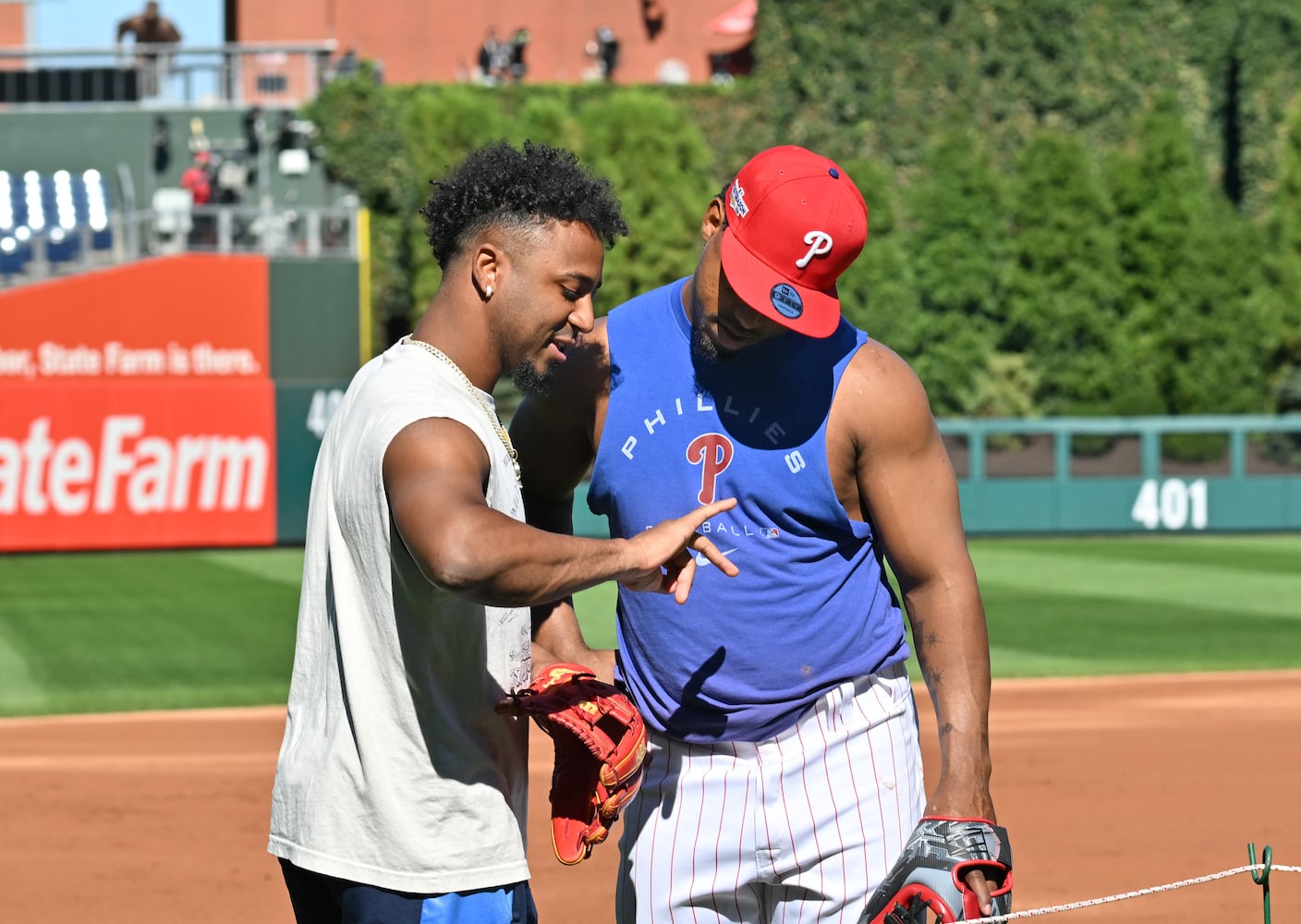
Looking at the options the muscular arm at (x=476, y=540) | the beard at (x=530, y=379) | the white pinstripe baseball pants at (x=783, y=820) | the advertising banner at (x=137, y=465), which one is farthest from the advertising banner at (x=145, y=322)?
the muscular arm at (x=476, y=540)

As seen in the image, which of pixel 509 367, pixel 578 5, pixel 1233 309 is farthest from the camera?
pixel 578 5

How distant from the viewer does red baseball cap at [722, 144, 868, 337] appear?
302 cm

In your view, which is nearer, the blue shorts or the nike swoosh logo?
the blue shorts

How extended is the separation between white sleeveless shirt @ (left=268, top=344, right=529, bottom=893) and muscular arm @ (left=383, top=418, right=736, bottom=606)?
83 millimetres

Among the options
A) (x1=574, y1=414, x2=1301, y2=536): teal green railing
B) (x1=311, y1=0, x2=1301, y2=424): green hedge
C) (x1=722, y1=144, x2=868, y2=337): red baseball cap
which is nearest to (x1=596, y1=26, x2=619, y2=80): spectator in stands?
(x1=311, y1=0, x2=1301, y2=424): green hedge

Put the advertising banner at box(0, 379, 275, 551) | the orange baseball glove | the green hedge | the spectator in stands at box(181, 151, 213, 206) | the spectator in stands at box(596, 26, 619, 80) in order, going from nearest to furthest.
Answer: the orange baseball glove → the advertising banner at box(0, 379, 275, 551) → the spectator in stands at box(181, 151, 213, 206) → the green hedge → the spectator in stands at box(596, 26, 619, 80)

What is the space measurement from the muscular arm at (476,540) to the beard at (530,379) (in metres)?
0.37

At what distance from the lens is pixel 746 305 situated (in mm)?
3062

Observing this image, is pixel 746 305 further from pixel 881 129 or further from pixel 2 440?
pixel 881 129

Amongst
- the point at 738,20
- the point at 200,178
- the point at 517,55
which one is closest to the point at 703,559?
the point at 200,178

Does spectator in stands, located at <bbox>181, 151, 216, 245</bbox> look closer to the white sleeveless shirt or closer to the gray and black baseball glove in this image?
the white sleeveless shirt

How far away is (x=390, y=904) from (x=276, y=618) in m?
12.4

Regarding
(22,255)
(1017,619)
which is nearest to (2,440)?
(22,255)

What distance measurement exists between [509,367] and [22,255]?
2338 centimetres
